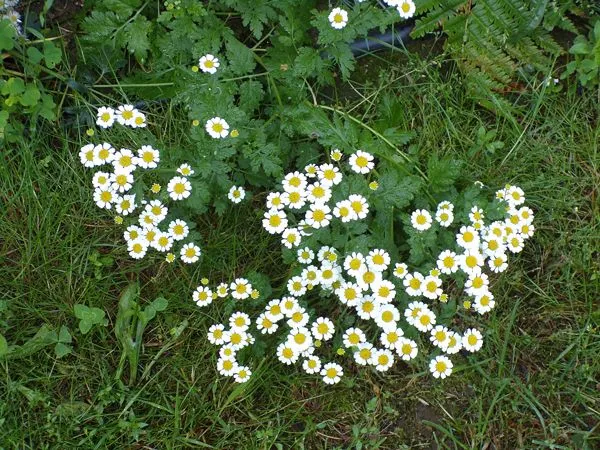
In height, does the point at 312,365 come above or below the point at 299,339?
below

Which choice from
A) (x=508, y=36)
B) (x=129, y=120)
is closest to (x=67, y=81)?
(x=129, y=120)

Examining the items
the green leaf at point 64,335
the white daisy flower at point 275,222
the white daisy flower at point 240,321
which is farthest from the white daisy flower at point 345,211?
the green leaf at point 64,335

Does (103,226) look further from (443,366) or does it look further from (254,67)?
(443,366)

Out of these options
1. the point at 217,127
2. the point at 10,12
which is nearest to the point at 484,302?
the point at 217,127

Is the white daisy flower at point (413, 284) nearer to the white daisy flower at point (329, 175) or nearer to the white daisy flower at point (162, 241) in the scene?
the white daisy flower at point (329, 175)

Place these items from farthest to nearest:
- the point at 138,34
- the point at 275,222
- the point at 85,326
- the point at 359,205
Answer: the point at 138,34
the point at 85,326
the point at 275,222
the point at 359,205

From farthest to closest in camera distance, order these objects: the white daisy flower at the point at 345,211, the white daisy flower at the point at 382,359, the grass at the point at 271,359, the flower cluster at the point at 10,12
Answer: the flower cluster at the point at 10,12, the grass at the point at 271,359, the white daisy flower at the point at 382,359, the white daisy flower at the point at 345,211

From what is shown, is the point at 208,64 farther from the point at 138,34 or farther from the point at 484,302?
the point at 484,302

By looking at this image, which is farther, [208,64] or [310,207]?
Result: [208,64]

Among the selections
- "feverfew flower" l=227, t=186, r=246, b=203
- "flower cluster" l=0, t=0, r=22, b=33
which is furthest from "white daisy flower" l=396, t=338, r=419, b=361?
"flower cluster" l=0, t=0, r=22, b=33
